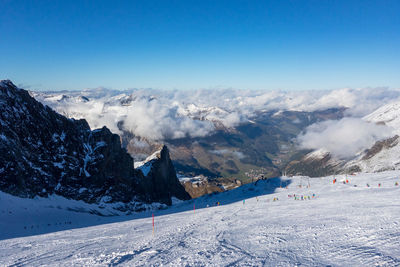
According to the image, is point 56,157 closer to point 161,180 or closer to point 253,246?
point 161,180

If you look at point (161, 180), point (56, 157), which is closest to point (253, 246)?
point (56, 157)

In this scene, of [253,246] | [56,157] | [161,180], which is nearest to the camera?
[253,246]

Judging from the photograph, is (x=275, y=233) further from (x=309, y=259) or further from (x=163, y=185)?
(x=163, y=185)

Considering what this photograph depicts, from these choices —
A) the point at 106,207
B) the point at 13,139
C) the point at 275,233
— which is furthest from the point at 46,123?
the point at 275,233

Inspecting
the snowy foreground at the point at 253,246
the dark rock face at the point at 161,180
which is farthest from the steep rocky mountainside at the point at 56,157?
the snowy foreground at the point at 253,246

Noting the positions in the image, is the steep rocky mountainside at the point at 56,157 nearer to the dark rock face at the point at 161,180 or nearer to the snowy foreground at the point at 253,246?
the dark rock face at the point at 161,180
